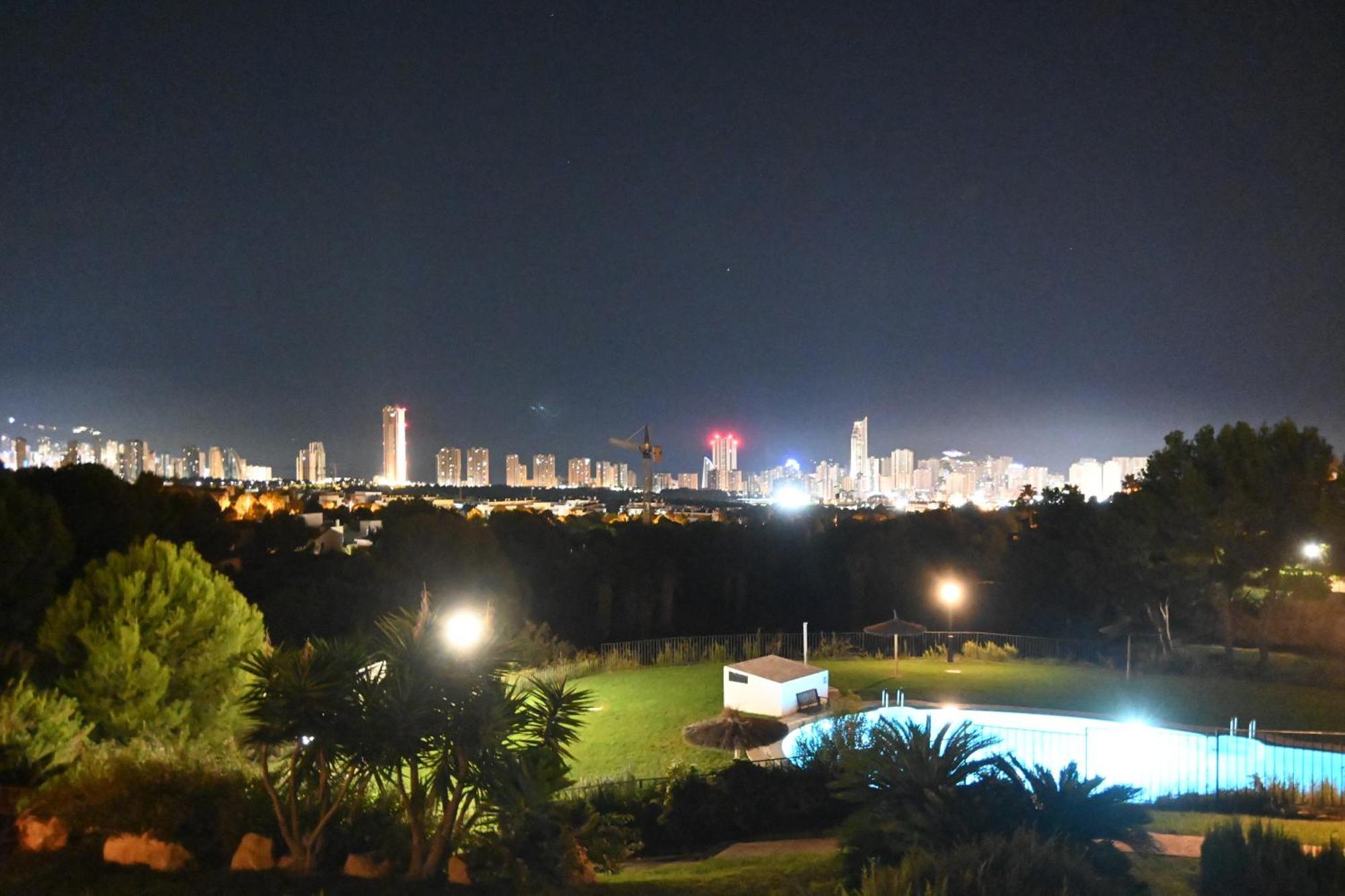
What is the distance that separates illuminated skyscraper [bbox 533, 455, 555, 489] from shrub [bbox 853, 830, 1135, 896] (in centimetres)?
13637

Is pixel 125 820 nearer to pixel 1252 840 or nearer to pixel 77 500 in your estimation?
pixel 1252 840

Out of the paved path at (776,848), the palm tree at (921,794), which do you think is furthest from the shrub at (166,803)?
the palm tree at (921,794)

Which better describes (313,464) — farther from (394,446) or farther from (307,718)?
(307,718)

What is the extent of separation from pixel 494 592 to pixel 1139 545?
1820 centimetres

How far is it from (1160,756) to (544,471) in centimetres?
13595

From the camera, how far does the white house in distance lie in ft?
46.9

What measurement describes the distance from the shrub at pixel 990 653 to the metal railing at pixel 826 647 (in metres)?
0.39

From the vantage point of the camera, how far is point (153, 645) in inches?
393

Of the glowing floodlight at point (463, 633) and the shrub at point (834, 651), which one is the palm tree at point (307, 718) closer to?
the glowing floodlight at point (463, 633)

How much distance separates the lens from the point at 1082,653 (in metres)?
20.6

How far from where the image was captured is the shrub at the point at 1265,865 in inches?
185

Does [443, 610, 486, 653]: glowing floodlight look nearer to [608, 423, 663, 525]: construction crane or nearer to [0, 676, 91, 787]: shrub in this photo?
[0, 676, 91, 787]: shrub

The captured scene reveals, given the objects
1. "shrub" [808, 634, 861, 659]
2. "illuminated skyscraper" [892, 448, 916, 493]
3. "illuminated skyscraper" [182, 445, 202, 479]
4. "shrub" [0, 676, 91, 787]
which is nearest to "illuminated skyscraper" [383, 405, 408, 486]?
"illuminated skyscraper" [182, 445, 202, 479]

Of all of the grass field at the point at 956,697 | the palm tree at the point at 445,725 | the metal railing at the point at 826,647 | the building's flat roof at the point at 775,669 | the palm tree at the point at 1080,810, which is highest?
the palm tree at the point at 445,725
